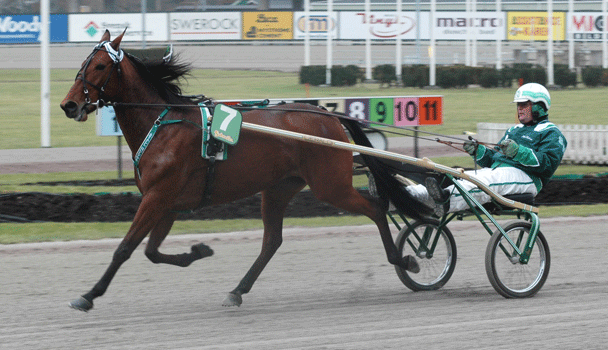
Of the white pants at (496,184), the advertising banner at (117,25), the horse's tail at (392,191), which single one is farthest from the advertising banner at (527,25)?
the horse's tail at (392,191)

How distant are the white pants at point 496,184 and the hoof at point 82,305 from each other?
2540 millimetres

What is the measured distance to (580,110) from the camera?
910 inches

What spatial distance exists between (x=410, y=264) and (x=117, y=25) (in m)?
34.8

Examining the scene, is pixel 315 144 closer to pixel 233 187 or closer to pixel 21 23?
pixel 233 187

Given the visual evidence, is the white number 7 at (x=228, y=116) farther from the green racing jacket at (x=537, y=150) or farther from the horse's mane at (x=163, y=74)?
the green racing jacket at (x=537, y=150)

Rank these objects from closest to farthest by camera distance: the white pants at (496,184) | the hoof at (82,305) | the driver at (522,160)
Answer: the hoof at (82,305) → the driver at (522,160) → the white pants at (496,184)

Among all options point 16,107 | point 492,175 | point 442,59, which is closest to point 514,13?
point 442,59

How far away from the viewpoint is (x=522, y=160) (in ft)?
18.3

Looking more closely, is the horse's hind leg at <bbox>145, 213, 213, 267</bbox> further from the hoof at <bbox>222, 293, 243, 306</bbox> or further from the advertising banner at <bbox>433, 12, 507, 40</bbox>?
the advertising banner at <bbox>433, 12, 507, 40</bbox>

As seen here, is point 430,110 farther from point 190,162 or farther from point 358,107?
point 190,162

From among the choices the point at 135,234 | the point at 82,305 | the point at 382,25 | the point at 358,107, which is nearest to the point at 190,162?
the point at 135,234

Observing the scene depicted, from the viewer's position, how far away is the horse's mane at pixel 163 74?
18.4ft

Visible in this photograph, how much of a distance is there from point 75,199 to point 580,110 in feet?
56.9

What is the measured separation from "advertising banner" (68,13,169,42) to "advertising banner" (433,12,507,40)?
13.5 m
